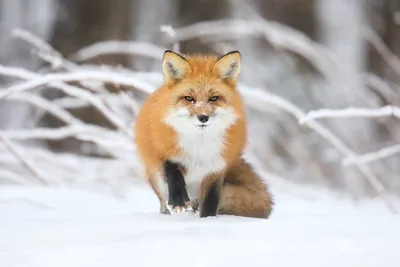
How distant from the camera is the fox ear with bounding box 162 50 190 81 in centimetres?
315

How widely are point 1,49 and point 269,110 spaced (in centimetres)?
629

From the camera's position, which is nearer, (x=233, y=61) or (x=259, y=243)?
(x=259, y=243)

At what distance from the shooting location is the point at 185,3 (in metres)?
13.6

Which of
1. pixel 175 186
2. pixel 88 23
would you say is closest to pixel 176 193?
pixel 175 186

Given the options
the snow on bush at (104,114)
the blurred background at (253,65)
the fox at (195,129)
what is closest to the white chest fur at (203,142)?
the fox at (195,129)

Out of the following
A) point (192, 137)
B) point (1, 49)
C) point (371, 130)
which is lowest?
point (192, 137)

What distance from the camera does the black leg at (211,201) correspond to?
3209 millimetres

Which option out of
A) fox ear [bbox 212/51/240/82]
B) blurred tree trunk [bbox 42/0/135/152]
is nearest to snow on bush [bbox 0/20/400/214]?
fox ear [bbox 212/51/240/82]

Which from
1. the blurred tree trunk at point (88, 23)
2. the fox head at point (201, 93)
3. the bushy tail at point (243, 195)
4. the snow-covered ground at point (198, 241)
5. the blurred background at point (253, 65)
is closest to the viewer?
the snow-covered ground at point (198, 241)

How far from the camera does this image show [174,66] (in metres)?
3.18

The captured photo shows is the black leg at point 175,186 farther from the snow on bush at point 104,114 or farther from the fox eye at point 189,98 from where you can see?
the snow on bush at point 104,114

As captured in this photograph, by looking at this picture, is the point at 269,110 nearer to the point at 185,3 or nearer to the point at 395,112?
the point at 395,112

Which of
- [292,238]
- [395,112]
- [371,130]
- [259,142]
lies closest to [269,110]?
[259,142]

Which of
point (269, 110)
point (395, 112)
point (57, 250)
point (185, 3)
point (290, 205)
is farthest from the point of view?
point (185, 3)
